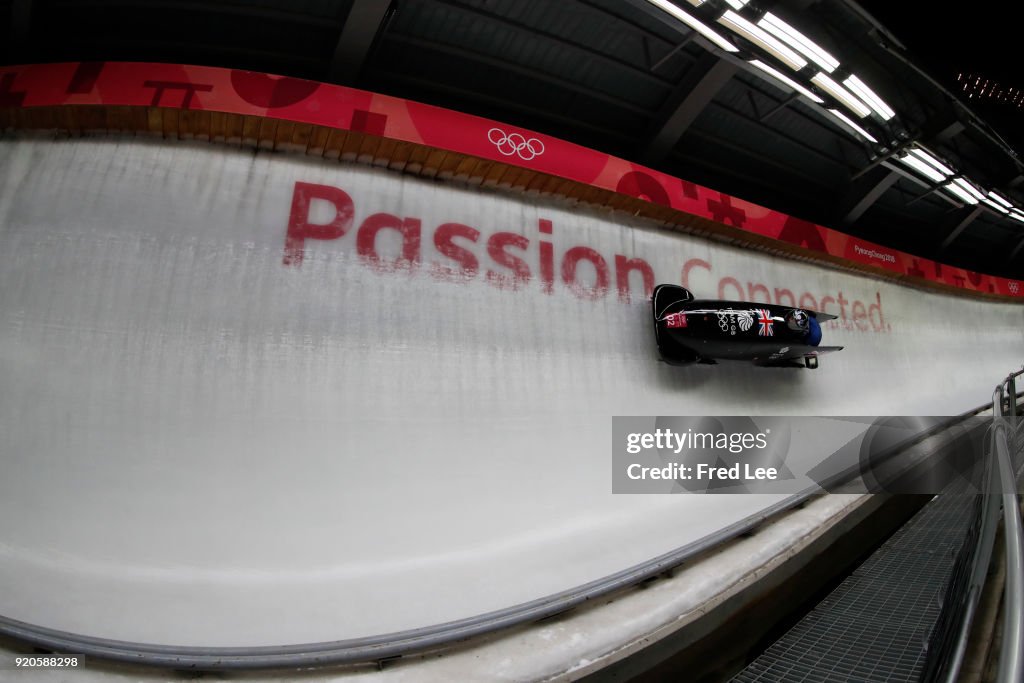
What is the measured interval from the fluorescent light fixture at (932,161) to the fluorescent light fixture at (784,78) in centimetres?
221

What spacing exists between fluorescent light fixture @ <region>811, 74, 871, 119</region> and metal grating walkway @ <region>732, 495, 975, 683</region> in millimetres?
3844

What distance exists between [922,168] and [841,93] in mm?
2566

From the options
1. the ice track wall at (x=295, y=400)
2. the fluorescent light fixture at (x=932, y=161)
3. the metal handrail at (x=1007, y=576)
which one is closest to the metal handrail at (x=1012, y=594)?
the metal handrail at (x=1007, y=576)

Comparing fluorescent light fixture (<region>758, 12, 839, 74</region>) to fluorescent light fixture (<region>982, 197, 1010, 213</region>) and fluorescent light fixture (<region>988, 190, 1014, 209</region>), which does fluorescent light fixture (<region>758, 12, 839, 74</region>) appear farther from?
fluorescent light fixture (<region>982, 197, 1010, 213</region>)

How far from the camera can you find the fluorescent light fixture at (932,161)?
5262 millimetres

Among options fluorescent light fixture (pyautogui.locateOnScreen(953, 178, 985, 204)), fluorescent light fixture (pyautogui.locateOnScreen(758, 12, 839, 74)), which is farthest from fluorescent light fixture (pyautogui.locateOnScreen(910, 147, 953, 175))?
fluorescent light fixture (pyautogui.locateOnScreen(758, 12, 839, 74))

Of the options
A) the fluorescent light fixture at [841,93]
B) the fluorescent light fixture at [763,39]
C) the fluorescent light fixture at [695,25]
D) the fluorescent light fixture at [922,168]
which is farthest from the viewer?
the fluorescent light fixture at [922,168]

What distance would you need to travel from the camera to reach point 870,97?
14.3ft

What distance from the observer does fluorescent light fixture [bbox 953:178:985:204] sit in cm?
596

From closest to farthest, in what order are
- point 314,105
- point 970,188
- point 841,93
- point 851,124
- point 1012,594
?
point 1012,594
point 314,105
point 841,93
point 851,124
point 970,188

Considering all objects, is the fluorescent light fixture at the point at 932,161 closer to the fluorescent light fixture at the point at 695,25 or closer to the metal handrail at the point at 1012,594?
the fluorescent light fixture at the point at 695,25

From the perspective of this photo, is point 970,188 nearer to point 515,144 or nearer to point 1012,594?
point 515,144

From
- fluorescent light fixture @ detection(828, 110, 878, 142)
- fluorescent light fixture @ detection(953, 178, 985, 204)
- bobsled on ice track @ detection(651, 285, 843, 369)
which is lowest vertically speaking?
bobsled on ice track @ detection(651, 285, 843, 369)

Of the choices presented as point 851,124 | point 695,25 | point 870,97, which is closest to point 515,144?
point 695,25
